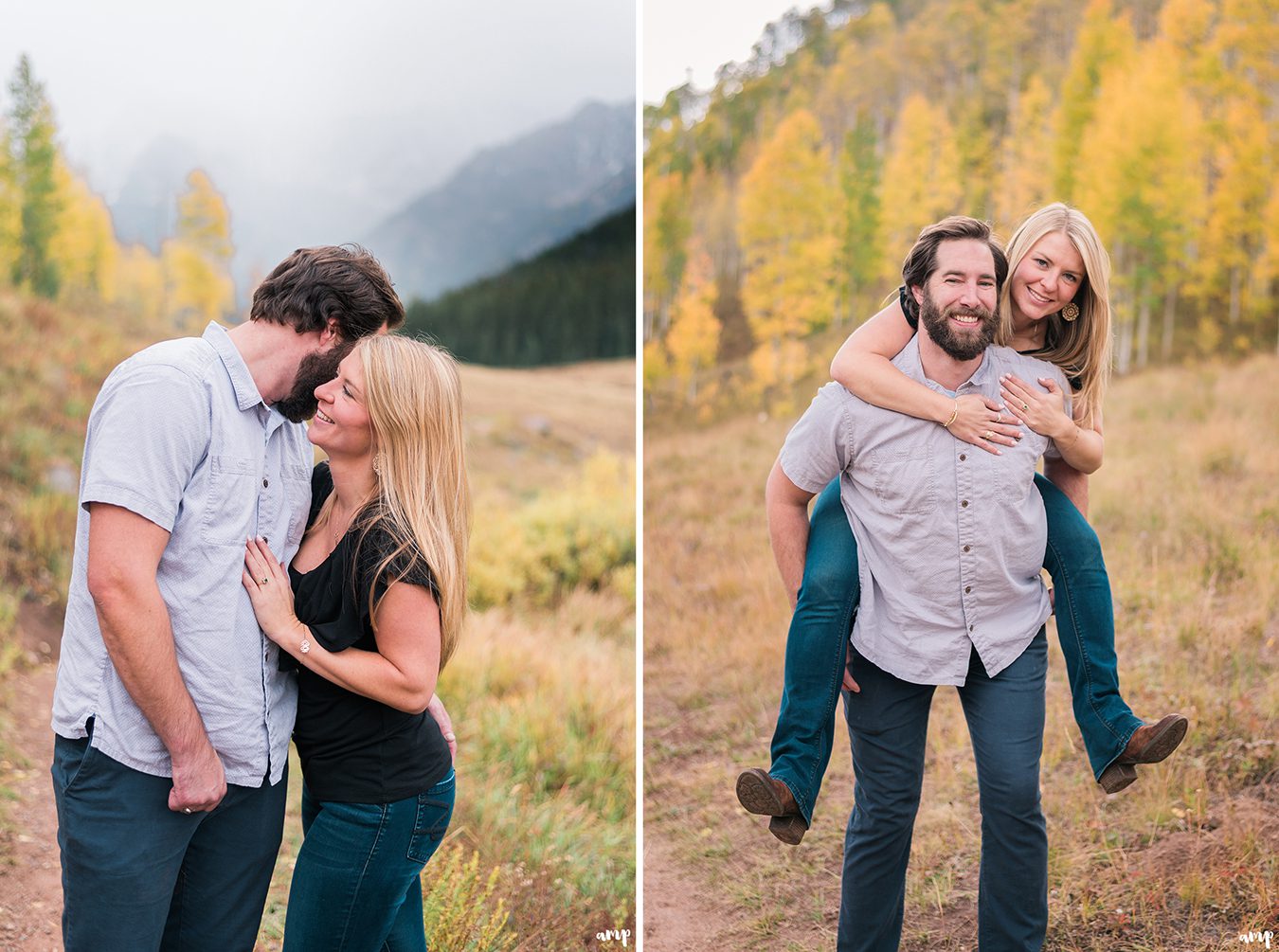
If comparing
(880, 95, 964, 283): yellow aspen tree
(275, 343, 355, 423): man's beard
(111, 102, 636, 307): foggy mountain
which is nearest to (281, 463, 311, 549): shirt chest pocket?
(275, 343, 355, 423): man's beard

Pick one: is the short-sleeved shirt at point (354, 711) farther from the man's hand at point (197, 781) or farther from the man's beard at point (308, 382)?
the man's beard at point (308, 382)

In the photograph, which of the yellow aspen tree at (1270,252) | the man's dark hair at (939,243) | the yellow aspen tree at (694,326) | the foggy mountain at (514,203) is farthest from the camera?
the yellow aspen tree at (694,326)

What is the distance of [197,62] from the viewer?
9258mm

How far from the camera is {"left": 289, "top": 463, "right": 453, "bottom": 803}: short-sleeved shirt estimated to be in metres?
2.16

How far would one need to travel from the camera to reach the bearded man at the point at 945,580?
2.67 metres

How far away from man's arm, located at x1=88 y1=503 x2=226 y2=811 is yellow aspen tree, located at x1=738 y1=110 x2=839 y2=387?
1223cm

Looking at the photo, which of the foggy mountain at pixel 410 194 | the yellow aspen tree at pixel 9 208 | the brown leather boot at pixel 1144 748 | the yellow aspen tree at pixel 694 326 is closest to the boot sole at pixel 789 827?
the brown leather boot at pixel 1144 748

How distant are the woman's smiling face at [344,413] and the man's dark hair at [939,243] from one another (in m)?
1.42

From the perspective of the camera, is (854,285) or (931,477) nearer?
(931,477)

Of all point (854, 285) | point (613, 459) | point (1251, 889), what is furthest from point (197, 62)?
point (1251, 889)

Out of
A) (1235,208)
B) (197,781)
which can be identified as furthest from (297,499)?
(1235,208)

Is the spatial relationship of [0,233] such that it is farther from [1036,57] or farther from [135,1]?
[1036,57]

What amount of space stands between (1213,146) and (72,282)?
532 inches

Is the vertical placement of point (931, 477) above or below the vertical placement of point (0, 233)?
below
